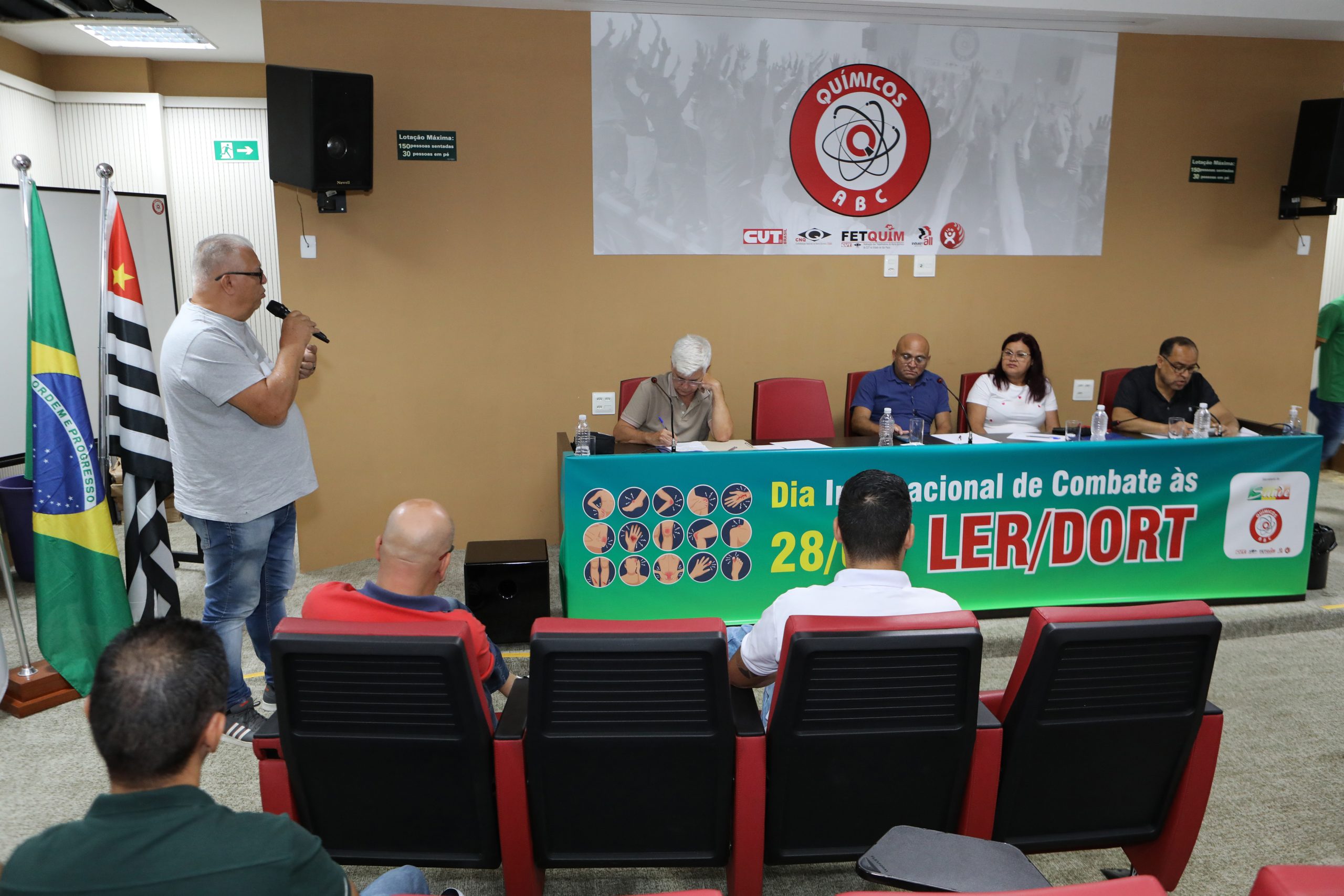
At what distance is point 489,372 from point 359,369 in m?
0.68

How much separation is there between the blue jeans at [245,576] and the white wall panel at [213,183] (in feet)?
12.9

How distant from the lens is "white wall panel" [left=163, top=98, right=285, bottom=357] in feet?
21.5

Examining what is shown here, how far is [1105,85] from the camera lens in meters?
5.32

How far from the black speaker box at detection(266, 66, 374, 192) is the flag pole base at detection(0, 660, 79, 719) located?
231 centimetres

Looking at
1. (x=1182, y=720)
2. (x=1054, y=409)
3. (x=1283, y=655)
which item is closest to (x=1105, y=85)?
(x=1054, y=409)

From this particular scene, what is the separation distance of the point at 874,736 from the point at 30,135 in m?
6.51

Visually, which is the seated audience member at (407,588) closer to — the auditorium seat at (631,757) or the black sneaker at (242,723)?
the auditorium seat at (631,757)

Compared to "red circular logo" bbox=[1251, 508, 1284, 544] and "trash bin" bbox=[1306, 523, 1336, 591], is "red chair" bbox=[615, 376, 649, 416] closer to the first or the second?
"red circular logo" bbox=[1251, 508, 1284, 544]

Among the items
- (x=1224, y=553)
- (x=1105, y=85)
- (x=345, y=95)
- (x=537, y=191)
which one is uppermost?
(x=1105, y=85)

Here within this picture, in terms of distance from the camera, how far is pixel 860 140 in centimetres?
514

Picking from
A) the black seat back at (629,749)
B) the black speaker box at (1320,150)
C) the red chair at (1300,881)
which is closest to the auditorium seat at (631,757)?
the black seat back at (629,749)

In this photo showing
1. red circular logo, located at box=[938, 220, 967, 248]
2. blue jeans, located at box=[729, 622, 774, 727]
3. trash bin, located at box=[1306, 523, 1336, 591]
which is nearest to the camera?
blue jeans, located at box=[729, 622, 774, 727]

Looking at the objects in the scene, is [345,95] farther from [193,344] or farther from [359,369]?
[193,344]

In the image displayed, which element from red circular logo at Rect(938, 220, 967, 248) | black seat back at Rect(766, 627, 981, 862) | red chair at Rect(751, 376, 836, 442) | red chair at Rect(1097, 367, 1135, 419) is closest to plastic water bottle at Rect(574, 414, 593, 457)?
red chair at Rect(751, 376, 836, 442)
